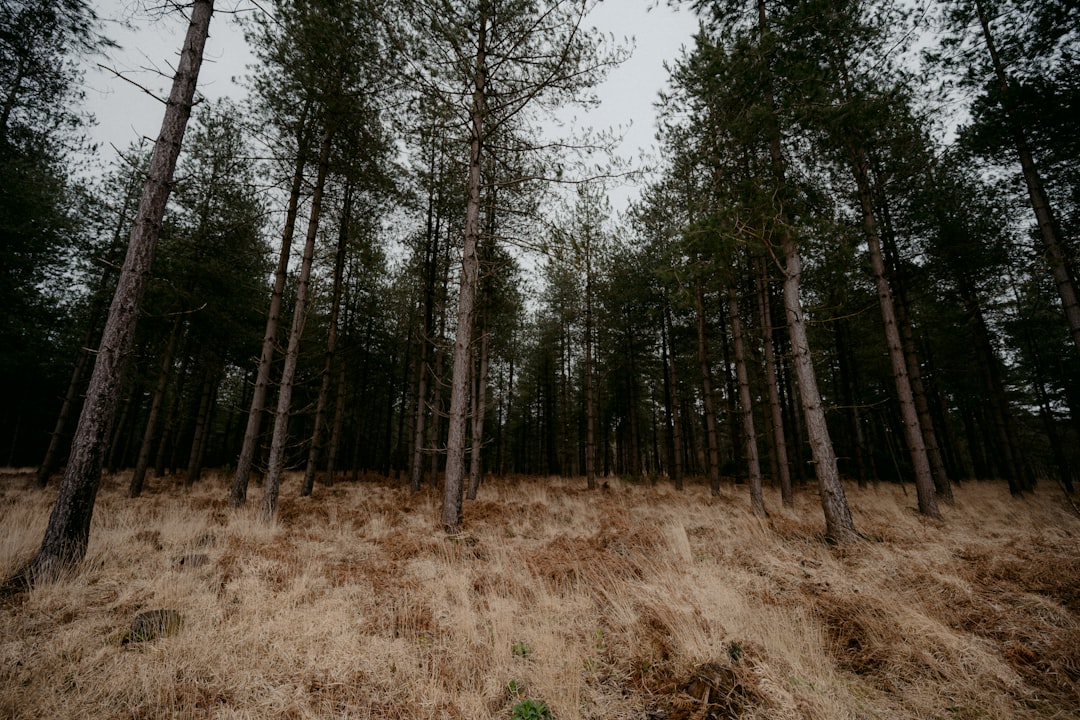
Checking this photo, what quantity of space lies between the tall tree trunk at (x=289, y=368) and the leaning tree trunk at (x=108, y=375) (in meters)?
2.90

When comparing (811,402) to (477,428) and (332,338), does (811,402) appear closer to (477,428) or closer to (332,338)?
(477,428)

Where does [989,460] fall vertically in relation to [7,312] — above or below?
below

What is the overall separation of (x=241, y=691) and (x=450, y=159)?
9006mm

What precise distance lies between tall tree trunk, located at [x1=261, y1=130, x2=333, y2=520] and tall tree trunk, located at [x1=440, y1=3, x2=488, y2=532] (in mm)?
3367

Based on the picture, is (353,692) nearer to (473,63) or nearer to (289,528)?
(289,528)

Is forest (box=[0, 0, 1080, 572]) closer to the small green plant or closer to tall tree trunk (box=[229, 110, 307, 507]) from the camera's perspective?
tall tree trunk (box=[229, 110, 307, 507])

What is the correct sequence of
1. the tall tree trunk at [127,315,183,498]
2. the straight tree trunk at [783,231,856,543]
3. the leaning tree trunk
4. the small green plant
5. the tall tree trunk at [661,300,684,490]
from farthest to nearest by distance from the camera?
the tall tree trunk at [661,300,684,490] < the tall tree trunk at [127,315,183,498] < the straight tree trunk at [783,231,856,543] < the leaning tree trunk < the small green plant

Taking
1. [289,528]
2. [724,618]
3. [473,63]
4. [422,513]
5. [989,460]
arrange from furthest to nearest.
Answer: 1. [989,460]
2. [422,513]
3. [473,63]
4. [289,528]
5. [724,618]

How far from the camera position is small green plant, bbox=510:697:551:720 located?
2.40 metres

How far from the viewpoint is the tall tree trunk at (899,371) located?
28.5 feet

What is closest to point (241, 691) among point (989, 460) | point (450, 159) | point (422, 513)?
point (422, 513)

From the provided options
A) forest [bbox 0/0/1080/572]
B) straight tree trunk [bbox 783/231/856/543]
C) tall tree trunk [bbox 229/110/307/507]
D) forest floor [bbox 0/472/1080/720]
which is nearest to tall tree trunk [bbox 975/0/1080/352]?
forest [bbox 0/0/1080/572]

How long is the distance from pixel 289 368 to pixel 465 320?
432 cm

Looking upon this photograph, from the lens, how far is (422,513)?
901cm
